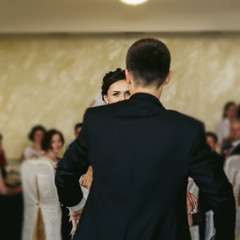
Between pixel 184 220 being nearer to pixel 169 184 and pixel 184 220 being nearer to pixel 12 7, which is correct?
pixel 169 184

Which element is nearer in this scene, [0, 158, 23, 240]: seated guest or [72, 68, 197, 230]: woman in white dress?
[72, 68, 197, 230]: woman in white dress

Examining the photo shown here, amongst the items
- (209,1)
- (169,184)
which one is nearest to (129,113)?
(169,184)

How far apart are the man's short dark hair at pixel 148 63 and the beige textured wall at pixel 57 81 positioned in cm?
428

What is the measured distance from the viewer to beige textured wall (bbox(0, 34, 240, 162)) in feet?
17.9

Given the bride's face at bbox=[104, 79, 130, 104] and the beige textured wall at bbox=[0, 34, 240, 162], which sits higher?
the beige textured wall at bbox=[0, 34, 240, 162]

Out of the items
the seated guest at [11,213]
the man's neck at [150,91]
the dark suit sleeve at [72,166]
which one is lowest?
the seated guest at [11,213]

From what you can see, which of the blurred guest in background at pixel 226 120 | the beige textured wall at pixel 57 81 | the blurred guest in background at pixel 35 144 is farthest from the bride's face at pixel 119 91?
the blurred guest in background at pixel 226 120

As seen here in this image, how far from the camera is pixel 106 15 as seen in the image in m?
4.46

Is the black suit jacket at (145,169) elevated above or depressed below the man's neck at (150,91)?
below

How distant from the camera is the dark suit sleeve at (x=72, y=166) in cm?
105

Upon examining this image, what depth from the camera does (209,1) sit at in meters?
4.01

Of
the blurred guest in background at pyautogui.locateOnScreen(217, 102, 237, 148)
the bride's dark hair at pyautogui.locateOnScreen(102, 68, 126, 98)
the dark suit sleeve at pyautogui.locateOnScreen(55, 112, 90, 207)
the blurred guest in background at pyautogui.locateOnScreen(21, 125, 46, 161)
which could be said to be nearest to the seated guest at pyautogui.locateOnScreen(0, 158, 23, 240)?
the blurred guest in background at pyautogui.locateOnScreen(21, 125, 46, 161)

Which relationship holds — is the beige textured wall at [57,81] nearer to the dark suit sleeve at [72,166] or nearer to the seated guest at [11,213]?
the seated guest at [11,213]

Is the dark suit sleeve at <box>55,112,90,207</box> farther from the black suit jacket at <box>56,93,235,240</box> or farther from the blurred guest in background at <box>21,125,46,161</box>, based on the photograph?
the blurred guest in background at <box>21,125,46,161</box>
